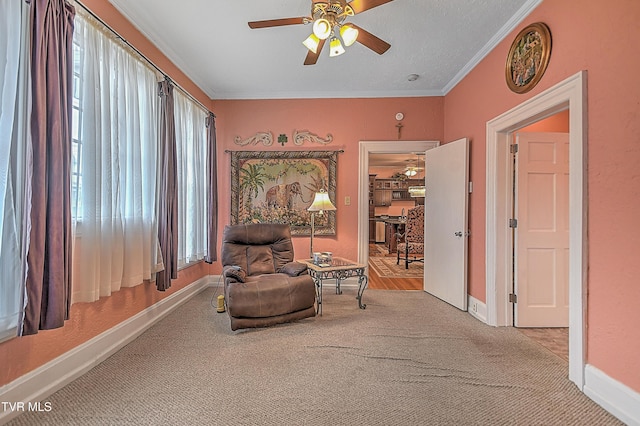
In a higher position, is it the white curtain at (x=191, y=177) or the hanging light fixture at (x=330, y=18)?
the hanging light fixture at (x=330, y=18)

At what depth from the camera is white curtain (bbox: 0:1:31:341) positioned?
56.0 inches

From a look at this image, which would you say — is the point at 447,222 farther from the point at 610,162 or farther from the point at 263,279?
the point at 263,279

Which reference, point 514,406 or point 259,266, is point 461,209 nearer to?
point 514,406

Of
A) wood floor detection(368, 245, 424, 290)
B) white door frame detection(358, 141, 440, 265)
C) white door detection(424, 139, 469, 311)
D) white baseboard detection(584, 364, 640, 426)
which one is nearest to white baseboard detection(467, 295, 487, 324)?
white door detection(424, 139, 469, 311)

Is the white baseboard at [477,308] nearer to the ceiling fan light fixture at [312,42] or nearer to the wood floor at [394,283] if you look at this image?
the wood floor at [394,283]

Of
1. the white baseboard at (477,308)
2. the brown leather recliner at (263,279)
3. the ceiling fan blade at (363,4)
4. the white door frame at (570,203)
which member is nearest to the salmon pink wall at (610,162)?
the white door frame at (570,203)

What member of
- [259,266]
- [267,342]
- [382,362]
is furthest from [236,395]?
[259,266]

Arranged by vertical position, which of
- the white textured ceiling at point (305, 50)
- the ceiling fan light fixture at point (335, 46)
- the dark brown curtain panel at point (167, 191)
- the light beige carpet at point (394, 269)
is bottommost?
the light beige carpet at point (394, 269)

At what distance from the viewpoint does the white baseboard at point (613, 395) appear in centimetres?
149

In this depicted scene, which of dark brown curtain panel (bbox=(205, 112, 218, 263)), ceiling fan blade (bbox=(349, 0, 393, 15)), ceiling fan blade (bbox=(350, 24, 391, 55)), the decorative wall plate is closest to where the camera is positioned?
ceiling fan blade (bbox=(349, 0, 393, 15))

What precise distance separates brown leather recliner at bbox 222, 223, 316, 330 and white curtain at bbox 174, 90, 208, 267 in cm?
58

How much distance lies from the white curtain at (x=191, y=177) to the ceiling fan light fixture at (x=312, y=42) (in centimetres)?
186

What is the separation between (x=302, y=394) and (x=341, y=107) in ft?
11.8

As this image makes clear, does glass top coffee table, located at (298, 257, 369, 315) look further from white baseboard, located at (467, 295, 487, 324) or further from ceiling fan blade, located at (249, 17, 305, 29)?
ceiling fan blade, located at (249, 17, 305, 29)
